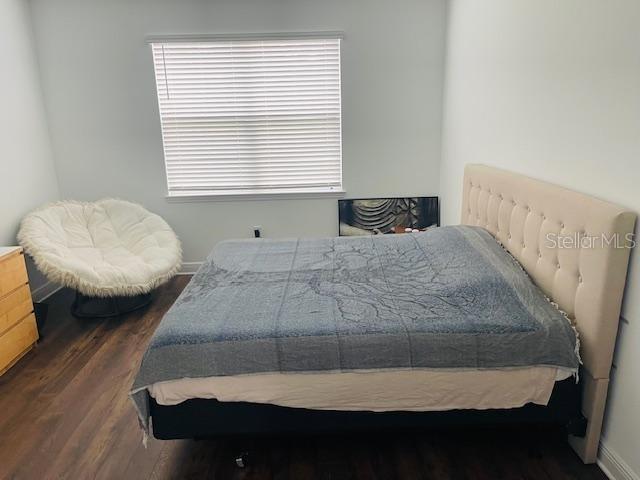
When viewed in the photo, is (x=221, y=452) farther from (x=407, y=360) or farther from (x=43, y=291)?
(x=43, y=291)

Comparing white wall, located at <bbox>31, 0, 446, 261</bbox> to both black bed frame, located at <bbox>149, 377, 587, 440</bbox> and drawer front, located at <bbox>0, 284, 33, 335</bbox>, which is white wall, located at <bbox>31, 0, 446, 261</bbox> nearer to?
drawer front, located at <bbox>0, 284, 33, 335</bbox>

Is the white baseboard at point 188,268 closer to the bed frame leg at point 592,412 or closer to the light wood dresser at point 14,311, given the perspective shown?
the light wood dresser at point 14,311

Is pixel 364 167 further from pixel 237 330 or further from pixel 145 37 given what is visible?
pixel 237 330

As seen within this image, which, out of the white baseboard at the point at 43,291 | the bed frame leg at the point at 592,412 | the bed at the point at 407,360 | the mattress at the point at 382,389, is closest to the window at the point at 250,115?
the white baseboard at the point at 43,291

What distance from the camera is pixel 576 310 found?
6.26 ft

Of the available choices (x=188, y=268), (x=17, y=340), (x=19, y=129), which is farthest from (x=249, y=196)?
(x=17, y=340)

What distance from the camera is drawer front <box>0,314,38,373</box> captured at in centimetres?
268

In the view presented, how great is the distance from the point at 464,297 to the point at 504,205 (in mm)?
778

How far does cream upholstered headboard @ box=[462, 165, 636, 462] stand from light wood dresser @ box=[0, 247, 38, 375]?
2.83m

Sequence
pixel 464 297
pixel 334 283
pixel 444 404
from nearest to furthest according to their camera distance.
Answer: pixel 444 404, pixel 464 297, pixel 334 283

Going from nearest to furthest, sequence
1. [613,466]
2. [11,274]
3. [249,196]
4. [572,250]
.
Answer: [613,466] < [572,250] < [11,274] < [249,196]

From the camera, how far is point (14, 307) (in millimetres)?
2768

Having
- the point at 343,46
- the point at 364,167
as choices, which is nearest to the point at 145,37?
the point at 343,46

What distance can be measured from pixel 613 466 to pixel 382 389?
93 centimetres
